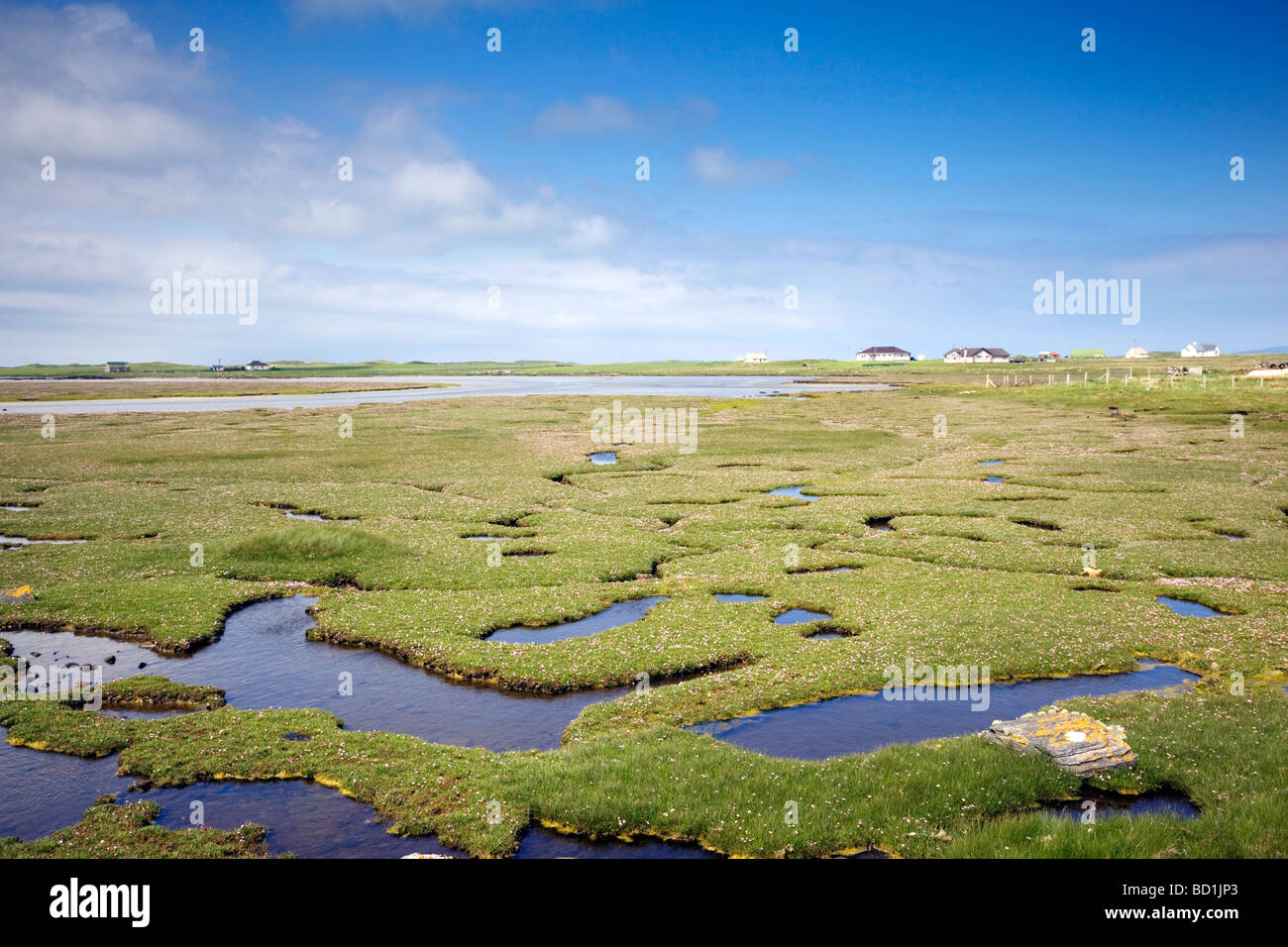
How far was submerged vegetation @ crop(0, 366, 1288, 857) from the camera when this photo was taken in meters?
15.3

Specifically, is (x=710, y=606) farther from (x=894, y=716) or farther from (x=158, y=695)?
(x=158, y=695)

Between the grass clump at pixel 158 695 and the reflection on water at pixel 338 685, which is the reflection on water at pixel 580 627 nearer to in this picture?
the reflection on water at pixel 338 685

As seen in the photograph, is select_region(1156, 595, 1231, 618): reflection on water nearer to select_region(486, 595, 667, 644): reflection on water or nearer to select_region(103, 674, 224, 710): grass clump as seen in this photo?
select_region(486, 595, 667, 644): reflection on water

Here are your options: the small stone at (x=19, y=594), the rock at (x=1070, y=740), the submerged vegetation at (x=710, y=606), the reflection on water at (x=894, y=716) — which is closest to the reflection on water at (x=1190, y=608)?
the submerged vegetation at (x=710, y=606)

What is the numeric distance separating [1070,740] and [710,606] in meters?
13.6

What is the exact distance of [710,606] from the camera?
92.7 ft

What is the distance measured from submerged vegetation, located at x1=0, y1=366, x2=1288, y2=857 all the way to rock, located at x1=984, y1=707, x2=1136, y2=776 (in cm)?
37

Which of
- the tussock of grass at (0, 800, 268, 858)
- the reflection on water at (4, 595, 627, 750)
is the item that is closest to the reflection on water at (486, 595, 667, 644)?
the reflection on water at (4, 595, 627, 750)

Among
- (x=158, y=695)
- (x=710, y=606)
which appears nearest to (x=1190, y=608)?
(x=710, y=606)

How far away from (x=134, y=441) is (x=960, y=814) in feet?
301

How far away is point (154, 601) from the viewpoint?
28.5 m
